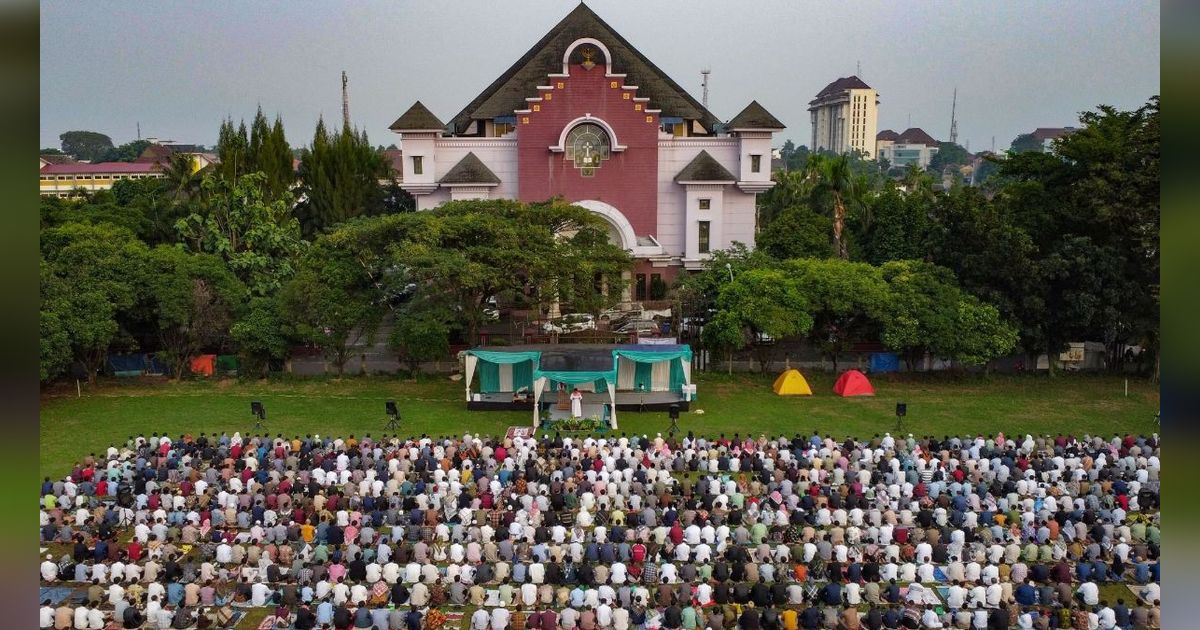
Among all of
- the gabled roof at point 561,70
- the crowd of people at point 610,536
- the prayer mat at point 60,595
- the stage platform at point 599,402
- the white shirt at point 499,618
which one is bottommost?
the prayer mat at point 60,595

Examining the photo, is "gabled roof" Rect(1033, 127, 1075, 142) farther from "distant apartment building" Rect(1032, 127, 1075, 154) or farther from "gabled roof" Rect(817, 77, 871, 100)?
"gabled roof" Rect(817, 77, 871, 100)

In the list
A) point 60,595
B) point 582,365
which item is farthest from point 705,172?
point 60,595

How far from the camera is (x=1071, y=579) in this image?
596 inches

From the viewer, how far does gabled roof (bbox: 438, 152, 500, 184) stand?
4028cm

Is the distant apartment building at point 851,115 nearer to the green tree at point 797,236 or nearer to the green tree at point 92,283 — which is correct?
the green tree at point 797,236

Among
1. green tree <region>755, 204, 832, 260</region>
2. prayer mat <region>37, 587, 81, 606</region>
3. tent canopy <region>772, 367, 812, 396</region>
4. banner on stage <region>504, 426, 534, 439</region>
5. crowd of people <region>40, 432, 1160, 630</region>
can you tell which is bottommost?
prayer mat <region>37, 587, 81, 606</region>

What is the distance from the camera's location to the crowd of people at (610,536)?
1400 cm

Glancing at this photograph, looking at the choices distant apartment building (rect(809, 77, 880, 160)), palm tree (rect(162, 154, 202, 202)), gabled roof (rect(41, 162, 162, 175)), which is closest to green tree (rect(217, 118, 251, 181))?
palm tree (rect(162, 154, 202, 202))

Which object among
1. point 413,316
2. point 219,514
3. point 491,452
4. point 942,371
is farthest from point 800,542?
point 942,371

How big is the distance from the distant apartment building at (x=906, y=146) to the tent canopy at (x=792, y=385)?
16056 centimetres

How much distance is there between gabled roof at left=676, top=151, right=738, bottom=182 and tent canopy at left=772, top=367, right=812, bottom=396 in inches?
520

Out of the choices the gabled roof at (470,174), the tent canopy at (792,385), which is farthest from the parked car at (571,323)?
the gabled roof at (470,174)

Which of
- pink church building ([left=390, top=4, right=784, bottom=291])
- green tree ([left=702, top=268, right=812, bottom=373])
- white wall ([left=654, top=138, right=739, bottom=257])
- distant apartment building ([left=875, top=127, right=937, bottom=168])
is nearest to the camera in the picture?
green tree ([left=702, top=268, right=812, bottom=373])

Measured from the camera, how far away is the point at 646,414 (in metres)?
27.1
